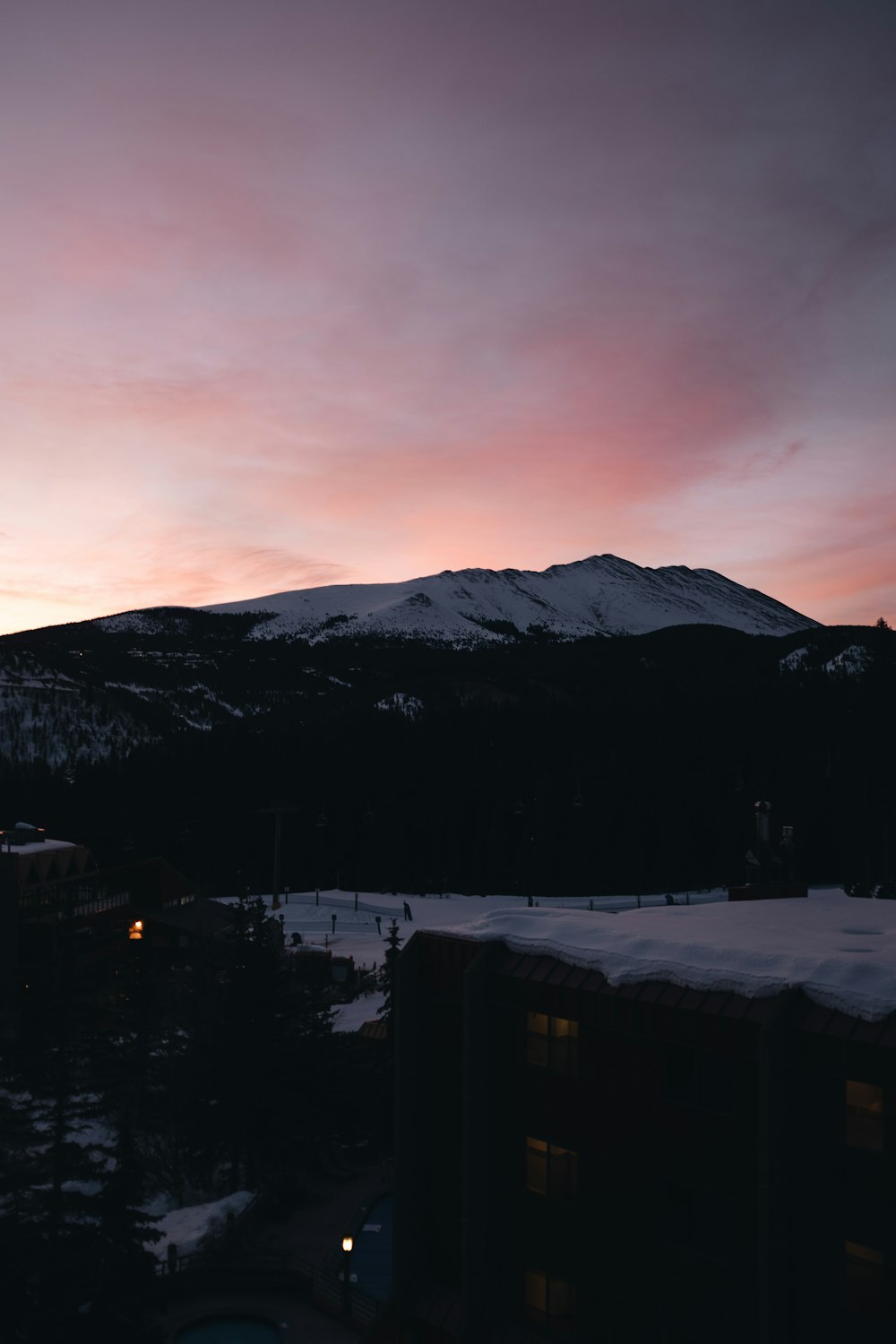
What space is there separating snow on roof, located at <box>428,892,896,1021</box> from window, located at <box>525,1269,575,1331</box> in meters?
5.53

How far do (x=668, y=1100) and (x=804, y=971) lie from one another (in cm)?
298

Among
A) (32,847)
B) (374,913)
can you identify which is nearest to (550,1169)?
(32,847)

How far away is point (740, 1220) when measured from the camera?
13.2 meters

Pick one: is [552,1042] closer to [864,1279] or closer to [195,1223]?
[864,1279]

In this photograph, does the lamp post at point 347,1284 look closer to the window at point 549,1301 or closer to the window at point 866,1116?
the window at point 549,1301

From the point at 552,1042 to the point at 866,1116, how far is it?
16.9ft

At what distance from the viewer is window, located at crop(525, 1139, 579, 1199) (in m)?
15.6

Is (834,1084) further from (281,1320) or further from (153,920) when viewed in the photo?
(153,920)

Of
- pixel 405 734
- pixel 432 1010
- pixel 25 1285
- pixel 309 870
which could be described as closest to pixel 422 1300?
pixel 432 1010

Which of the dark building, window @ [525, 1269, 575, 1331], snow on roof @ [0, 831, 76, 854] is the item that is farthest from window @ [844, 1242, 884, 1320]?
snow on roof @ [0, 831, 76, 854]

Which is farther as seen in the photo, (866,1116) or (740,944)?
(740,944)

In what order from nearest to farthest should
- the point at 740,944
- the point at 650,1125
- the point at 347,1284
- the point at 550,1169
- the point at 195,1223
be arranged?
the point at 650,1125 → the point at 740,944 → the point at 550,1169 → the point at 347,1284 → the point at 195,1223

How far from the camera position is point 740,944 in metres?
14.9

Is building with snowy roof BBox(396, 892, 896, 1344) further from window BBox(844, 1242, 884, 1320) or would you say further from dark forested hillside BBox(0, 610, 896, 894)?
dark forested hillside BBox(0, 610, 896, 894)
